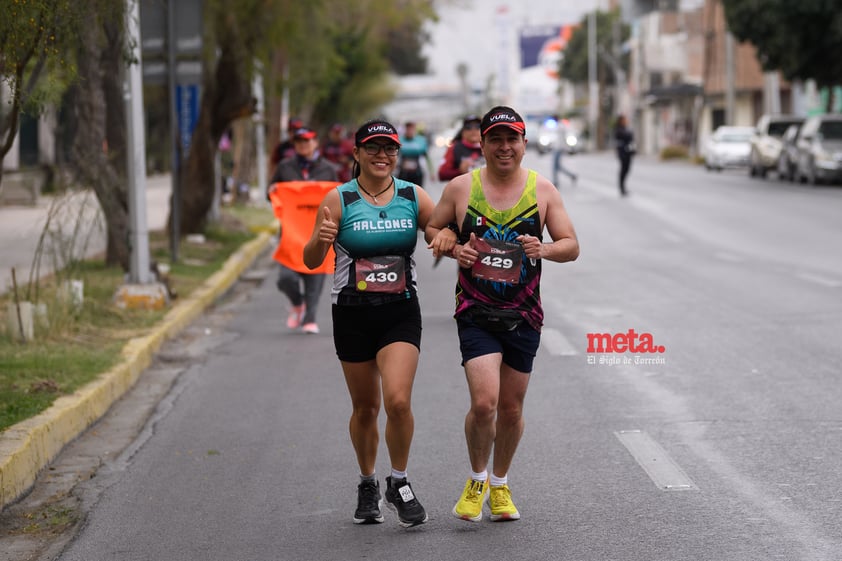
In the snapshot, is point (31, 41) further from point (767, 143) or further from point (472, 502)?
point (767, 143)

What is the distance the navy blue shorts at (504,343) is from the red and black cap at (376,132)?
0.86 m

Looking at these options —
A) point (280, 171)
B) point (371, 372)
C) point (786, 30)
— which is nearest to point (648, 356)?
point (280, 171)

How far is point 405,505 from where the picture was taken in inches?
251

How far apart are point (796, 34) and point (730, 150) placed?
10.4 metres

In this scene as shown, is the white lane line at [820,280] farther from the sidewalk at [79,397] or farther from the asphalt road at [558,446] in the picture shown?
the sidewalk at [79,397]

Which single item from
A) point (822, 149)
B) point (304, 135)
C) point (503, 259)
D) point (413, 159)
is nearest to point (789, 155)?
point (822, 149)

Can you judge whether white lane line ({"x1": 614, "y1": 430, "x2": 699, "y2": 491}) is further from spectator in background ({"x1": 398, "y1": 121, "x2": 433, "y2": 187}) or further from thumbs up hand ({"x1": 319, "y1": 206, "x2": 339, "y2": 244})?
spectator in background ({"x1": 398, "y1": 121, "x2": 433, "y2": 187})

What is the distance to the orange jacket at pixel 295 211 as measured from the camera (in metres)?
12.5

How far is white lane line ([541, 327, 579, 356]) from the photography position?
11625mm

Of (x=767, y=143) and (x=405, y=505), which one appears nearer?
(x=405, y=505)

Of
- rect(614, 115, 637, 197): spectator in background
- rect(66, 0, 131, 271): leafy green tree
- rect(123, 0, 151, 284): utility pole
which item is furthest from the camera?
rect(614, 115, 637, 197): spectator in background

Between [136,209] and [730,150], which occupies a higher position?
[136,209]

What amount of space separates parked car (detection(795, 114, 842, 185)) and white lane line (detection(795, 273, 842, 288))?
2232 cm

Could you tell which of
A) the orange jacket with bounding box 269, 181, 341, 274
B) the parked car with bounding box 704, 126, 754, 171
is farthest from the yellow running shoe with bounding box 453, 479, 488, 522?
the parked car with bounding box 704, 126, 754, 171
